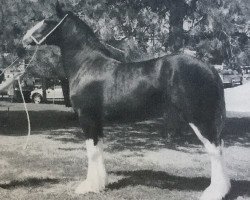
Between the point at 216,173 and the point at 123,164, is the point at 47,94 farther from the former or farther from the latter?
the point at 216,173

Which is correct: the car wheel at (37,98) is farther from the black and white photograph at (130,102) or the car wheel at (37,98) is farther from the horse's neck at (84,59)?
the horse's neck at (84,59)

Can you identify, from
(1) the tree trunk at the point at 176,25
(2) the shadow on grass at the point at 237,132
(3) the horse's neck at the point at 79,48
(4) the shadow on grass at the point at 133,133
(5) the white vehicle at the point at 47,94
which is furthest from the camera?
(5) the white vehicle at the point at 47,94

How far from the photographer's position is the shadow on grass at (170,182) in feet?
22.4

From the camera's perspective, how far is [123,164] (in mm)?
9188

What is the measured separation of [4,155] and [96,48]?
4.42 m

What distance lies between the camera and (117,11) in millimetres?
12461

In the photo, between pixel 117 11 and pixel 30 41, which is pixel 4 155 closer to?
pixel 30 41

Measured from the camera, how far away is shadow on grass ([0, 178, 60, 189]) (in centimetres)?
726

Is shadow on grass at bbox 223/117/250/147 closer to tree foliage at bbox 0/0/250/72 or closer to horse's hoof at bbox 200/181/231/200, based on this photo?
tree foliage at bbox 0/0/250/72

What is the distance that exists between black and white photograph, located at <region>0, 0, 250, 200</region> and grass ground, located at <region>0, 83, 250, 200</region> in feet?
0.07

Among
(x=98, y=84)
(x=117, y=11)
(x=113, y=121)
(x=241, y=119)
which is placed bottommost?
(x=241, y=119)

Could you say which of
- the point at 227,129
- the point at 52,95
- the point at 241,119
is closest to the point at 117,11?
the point at 227,129

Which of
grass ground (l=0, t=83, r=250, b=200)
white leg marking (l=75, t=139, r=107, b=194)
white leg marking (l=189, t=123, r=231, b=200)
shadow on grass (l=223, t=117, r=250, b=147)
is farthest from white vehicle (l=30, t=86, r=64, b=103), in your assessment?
white leg marking (l=189, t=123, r=231, b=200)

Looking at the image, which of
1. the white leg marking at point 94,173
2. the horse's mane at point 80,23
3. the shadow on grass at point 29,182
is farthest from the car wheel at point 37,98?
the white leg marking at point 94,173
